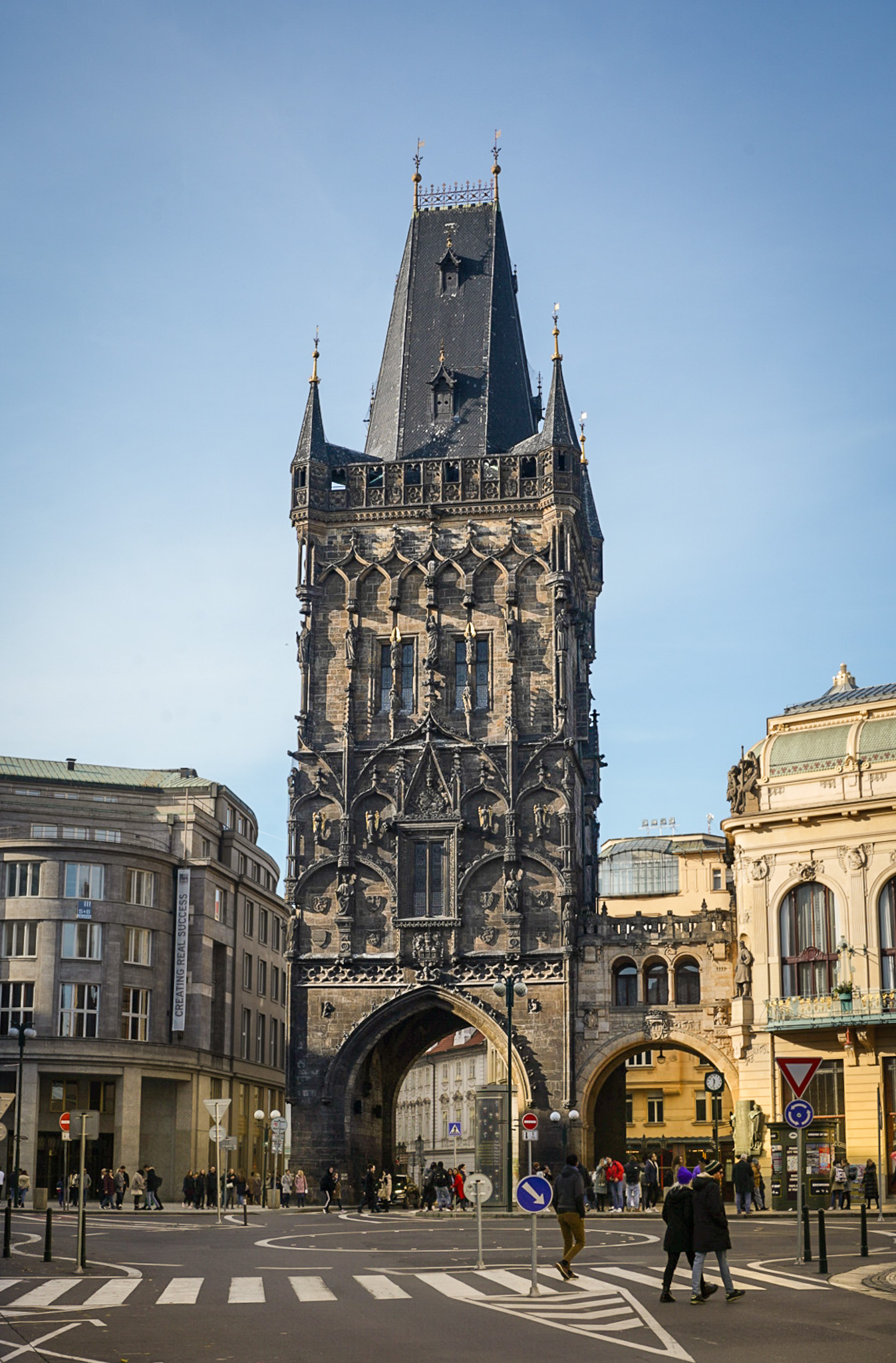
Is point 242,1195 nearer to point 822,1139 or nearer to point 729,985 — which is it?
point 729,985

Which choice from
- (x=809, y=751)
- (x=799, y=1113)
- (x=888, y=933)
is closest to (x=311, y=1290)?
(x=799, y=1113)

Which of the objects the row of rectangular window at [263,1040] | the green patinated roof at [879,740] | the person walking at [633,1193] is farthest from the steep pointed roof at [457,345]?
the row of rectangular window at [263,1040]

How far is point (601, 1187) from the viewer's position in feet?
156

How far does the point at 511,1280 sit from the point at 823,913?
32322 millimetres

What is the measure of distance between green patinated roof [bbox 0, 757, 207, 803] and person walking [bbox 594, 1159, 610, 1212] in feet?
113

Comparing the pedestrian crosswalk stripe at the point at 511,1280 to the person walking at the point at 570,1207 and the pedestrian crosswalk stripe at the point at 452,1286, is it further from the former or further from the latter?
the person walking at the point at 570,1207

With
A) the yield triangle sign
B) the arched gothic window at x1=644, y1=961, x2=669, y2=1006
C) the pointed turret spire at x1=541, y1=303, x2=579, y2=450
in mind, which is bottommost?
the yield triangle sign

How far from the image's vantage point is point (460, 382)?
66.8 meters

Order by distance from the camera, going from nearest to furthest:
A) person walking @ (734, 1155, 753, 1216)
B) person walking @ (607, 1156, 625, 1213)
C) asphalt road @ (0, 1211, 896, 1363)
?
asphalt road @ (0, 1211, 896, 1363) → person walking @ (734, 1155, 753, 1216) → person walking @ (607, 1156, 625, 1213)

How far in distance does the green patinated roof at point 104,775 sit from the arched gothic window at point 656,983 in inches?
1046

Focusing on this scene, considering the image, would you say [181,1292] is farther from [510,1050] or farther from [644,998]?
[644,998]

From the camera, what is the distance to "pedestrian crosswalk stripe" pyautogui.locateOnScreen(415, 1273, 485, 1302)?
65.8 feet

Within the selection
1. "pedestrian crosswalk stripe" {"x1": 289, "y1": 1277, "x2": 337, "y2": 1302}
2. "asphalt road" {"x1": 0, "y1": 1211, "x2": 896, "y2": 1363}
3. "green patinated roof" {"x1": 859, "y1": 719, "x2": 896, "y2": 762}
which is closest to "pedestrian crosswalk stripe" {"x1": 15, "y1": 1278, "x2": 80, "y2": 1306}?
"asphalt road" {"x1": 0, "y1": 1211, "x2": 896, "y2": 1363}

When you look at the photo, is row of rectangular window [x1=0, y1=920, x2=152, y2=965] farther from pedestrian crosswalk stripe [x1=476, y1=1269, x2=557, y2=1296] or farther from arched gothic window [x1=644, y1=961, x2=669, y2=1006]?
pedestrian crosswalk stripe [x1=476, y1=1269, x2=557, y2=1296]
